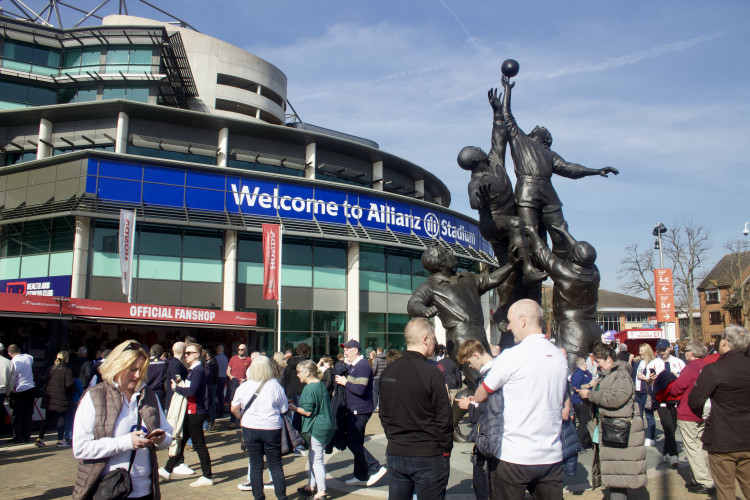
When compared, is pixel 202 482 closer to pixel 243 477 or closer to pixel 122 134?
pixel 243 477

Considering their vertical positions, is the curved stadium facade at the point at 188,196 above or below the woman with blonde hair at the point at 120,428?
above

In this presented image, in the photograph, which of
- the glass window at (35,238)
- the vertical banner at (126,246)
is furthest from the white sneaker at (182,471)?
the glass window at (35,238)

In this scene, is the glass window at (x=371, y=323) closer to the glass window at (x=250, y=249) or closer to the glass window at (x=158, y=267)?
the glass window at (x=250, y=249)

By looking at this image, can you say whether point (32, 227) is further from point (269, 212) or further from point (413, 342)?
point (413, 342)

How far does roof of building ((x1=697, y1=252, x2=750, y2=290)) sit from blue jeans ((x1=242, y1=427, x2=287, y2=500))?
61.7 metres

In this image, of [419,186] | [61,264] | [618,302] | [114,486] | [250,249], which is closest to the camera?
[114,486]

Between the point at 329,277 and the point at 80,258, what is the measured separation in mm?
10457

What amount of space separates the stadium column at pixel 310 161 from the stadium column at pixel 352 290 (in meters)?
4.23

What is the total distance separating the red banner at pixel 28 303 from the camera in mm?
12617

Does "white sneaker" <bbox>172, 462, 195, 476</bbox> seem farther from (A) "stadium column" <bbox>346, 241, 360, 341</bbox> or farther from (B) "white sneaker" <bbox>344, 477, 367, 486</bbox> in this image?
(A) "stadium column" <bbox>346, 241, 360, 341</bbox>

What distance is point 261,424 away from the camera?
5.93 metres

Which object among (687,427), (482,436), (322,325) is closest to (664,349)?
(687,427)

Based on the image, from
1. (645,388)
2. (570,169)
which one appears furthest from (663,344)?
(570,169)

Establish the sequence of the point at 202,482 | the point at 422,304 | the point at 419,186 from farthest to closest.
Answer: the point at 419,186
the point at 422,304
the point at 202,482
